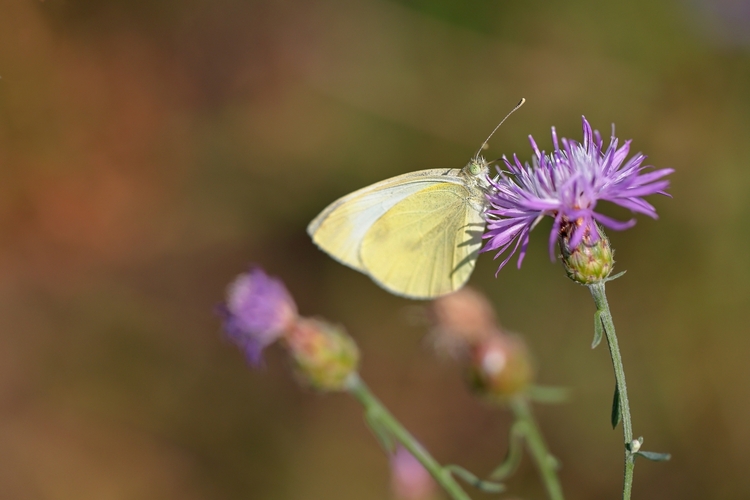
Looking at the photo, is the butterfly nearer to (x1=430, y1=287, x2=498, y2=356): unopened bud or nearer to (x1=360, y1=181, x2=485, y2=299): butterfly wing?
(x1=360, y1=181, x2=485, y2=299): butterfly wing

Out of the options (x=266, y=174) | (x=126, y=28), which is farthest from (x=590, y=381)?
(x=126, y=28)

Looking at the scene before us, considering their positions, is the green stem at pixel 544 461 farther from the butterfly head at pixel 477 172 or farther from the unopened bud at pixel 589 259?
the butterfly head at pixel 477 172

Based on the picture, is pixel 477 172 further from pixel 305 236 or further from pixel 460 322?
pixel 305 236

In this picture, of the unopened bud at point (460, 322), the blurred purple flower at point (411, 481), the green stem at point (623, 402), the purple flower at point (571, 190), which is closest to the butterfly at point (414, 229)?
the purple flower at point (571, 190)

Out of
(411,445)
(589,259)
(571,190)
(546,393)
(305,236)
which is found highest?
(571,190)

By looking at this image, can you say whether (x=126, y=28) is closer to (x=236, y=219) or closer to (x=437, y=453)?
(x=236, y=219)

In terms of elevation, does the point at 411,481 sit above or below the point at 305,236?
below

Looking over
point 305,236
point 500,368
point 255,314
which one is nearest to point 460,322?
point 500,368
